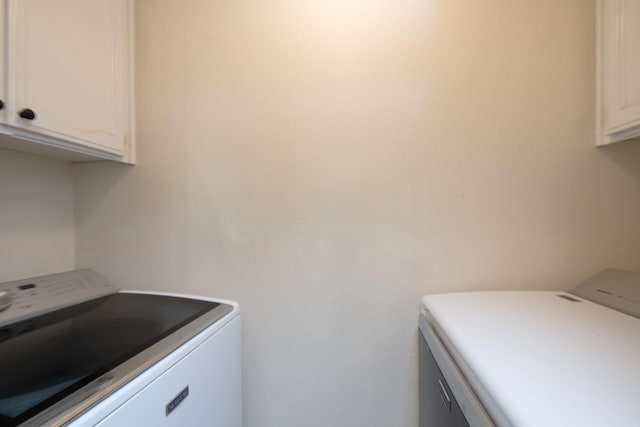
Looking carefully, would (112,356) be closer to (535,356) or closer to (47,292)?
(47,292)

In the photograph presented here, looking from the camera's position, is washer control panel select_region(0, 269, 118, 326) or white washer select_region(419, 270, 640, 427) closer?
white washer select_region(419, 270, 640, 427)

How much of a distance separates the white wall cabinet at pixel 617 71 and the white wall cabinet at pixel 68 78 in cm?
188

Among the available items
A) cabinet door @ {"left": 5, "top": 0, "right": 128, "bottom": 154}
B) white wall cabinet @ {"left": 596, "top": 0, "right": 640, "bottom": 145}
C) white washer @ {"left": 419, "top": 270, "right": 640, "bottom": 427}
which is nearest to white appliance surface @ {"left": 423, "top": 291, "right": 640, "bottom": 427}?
white washer @ {"left": 419, "top": 270, "right": 640, "bottom": 427}

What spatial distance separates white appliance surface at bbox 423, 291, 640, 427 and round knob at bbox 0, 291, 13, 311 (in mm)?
1324

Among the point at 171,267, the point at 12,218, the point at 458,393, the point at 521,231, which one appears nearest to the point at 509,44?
the point at 521,231

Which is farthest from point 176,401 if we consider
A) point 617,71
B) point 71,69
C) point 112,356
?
point 617,71

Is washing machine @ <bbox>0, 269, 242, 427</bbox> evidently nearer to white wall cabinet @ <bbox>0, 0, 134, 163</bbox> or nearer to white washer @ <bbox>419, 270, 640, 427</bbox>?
white wall cabinet @ <bbox>0, 0, 134, 163</bbox>

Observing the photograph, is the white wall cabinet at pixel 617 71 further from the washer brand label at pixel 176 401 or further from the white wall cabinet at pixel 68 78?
the white wall cabinet at pixel 68 78

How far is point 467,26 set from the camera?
95 cm

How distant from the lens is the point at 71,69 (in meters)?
0.85

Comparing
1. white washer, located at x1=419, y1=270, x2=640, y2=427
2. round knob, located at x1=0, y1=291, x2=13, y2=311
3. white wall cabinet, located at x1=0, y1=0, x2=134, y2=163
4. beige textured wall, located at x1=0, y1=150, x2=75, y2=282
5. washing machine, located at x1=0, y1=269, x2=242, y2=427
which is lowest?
washing machine, located at x1=0, y1=269, x2=242, y2=427

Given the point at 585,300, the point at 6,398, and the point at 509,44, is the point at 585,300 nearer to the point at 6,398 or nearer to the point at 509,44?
the point at 509,44

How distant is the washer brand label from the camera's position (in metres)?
0.55

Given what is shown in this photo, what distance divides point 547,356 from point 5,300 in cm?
151
